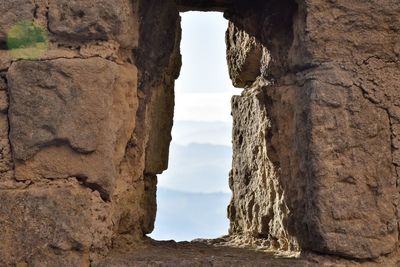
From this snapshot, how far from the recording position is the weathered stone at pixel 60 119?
7.97 feet

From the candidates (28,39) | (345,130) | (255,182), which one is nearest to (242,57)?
(255,182)

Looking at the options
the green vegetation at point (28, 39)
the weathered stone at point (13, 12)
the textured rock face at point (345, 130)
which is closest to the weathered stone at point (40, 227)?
the green vegetation at point (28, 39)

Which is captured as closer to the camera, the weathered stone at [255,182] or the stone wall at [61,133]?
the stone wall at [61,133]

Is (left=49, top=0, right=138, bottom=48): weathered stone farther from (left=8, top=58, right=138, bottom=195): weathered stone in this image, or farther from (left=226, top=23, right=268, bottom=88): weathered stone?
(left=226, top=23, right=268, bottom=88): weathered stone

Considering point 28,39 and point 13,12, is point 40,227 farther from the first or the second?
point 13,12

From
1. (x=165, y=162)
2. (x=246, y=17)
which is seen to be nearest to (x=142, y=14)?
(x=246, y=17)

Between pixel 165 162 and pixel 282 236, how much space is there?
2.11 ft

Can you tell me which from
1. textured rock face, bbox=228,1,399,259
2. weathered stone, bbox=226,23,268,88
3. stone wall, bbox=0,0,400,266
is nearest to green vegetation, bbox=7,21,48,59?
stone wall, bbox=0,0,400,266

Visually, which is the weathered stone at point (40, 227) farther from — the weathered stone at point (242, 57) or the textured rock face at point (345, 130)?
the weathered stone at point (242, 57)

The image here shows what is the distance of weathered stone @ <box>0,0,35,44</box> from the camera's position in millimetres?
2467

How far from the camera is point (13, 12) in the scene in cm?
247

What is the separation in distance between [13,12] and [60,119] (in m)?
0.44

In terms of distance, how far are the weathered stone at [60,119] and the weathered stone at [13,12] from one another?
0.50ft

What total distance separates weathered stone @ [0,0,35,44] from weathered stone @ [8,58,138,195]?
152mm
